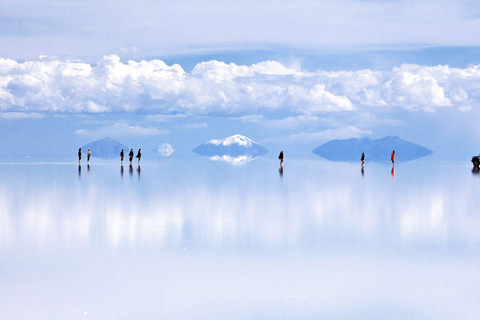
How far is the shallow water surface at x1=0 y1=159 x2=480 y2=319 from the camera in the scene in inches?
396

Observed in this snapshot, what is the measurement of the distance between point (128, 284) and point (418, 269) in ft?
17.5

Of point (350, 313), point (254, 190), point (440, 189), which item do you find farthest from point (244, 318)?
point (440, 189)

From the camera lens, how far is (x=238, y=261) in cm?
1339

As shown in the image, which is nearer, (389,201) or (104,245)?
(104,245)

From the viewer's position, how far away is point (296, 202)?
86.4 ft

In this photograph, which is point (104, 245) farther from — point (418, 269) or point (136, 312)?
point (418, 269)

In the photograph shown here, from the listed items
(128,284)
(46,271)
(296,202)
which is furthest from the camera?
Answer: (296,202)

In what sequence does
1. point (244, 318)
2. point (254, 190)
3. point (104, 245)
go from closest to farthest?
point (244, 318) < point (104, 245) < point (254, 190)

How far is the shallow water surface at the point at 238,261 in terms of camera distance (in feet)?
33.0

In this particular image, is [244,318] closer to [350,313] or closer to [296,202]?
[350,313]

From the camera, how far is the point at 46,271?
12.4m

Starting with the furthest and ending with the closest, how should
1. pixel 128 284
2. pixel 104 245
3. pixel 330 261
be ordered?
pixel 104 245
pixel 330 261
pixel 128 284

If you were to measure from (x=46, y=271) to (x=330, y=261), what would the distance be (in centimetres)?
541

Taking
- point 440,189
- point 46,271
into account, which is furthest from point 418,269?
point 440,189
